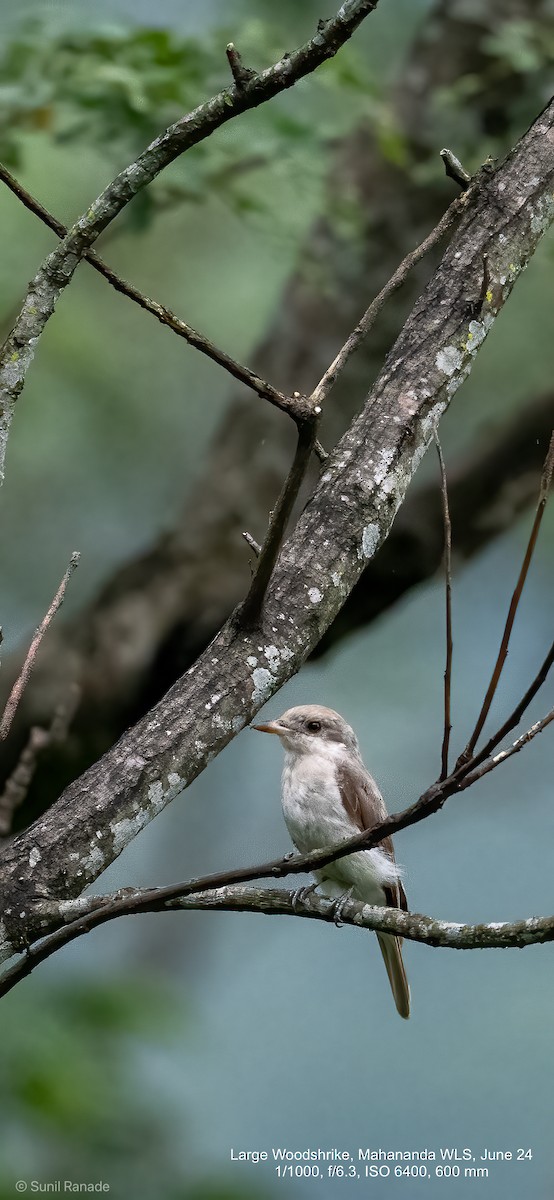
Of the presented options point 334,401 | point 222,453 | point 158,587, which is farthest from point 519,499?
point 158,587

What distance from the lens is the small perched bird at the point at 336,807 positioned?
2.88m

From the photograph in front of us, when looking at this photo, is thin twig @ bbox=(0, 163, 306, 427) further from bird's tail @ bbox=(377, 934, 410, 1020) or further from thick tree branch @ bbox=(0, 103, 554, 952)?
bird's tail @ bbox=(377, 934, 410, 1020)

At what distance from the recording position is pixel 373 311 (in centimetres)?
188

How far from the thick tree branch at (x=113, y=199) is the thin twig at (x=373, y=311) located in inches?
15.4

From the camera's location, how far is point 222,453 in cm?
412

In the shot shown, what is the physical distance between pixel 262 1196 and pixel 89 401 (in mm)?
3955

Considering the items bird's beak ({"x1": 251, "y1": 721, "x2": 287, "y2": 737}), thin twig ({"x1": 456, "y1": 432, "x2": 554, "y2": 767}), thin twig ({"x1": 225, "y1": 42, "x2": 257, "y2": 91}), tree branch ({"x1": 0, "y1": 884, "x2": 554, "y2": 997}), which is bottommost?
tree branch ({"x1": 0, "y1": 884, "x2": 554, "y2": 997})

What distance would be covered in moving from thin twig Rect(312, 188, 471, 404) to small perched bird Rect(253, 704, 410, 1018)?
1.32m

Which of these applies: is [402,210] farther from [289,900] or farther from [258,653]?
[289,900]

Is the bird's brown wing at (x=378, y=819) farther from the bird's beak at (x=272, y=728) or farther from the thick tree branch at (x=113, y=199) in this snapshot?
the thick tree branch at (x=113, y=199)

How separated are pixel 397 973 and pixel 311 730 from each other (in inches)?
28.8

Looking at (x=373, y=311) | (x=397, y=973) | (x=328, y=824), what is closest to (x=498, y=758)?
(x=373, y=311)

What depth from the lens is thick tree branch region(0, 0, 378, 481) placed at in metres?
1.56

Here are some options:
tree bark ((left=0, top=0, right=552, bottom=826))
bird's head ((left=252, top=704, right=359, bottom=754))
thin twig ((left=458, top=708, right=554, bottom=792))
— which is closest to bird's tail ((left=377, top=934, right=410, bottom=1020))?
bird's head ((left=252, top=704, right=359, bottom=754))
